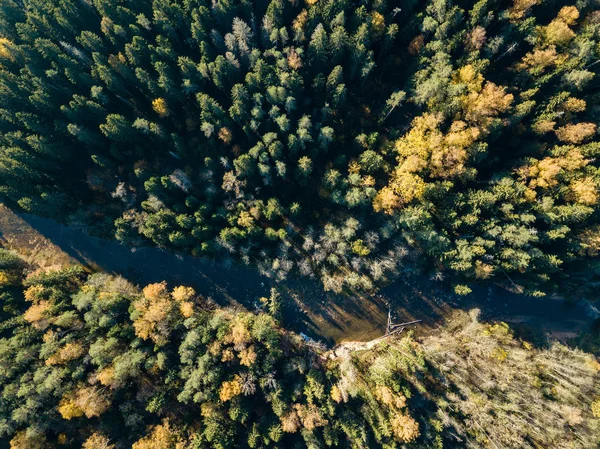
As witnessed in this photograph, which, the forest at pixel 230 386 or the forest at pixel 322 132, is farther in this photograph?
the forest at pixel 230 386

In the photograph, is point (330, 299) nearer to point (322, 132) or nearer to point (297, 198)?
point (297, 198)

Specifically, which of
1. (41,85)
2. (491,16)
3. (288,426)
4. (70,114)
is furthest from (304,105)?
(288,426)

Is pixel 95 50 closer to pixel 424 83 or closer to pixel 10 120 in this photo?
pixel 10 120

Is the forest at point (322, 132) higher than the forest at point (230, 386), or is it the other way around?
the forest at point (322, 132)

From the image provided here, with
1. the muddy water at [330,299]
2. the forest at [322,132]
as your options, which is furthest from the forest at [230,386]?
the forest at [322,132]

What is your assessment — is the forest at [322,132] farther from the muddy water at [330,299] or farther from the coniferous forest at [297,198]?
the muddy water at [330,299]

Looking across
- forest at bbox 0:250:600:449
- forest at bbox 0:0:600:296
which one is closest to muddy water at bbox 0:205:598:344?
forest at bbox 0:0:600:296

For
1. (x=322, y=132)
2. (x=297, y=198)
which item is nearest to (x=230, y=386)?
(x=297, y=198)
